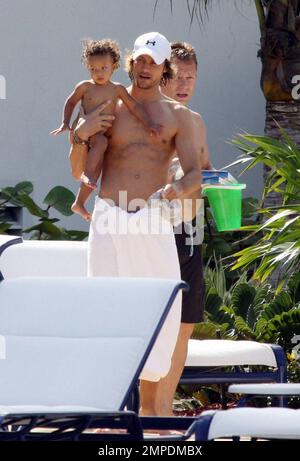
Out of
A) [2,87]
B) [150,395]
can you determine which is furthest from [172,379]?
[2,87]

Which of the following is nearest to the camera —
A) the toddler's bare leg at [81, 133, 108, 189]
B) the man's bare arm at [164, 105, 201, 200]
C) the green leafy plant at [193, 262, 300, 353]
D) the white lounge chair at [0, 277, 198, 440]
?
the white lounge chair at [0, 277, 198, 440]

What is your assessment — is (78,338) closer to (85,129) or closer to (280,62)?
(85,129)

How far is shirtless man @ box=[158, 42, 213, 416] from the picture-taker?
6.05m

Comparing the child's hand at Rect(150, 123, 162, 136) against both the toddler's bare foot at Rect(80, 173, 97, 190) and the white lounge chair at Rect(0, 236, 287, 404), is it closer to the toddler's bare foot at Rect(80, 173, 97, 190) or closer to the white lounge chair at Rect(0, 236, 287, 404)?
the toddler's bare foot at Rect(80, 173, 97, 190)

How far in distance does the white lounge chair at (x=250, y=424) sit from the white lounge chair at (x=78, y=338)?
901mm

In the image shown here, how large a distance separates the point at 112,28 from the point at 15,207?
1720mm

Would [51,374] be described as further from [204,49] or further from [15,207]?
[204,49]

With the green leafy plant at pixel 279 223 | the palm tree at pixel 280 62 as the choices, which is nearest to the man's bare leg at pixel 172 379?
the green leafy plant at pixel 279 223

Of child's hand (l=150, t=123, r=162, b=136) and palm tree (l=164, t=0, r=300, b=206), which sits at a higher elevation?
palm tree (l=164, t=0, r=300, b=206)

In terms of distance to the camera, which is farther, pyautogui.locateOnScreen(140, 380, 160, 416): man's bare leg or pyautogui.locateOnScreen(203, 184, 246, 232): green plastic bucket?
pyautogui.locateOnScreen(203, 184, 246, 232): green plastic bucket

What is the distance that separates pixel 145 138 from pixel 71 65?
500cm

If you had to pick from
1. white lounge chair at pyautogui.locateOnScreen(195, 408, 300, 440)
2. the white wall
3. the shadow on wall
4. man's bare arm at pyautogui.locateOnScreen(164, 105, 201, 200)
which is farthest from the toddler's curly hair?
the white wall

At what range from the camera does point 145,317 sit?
4734mm
